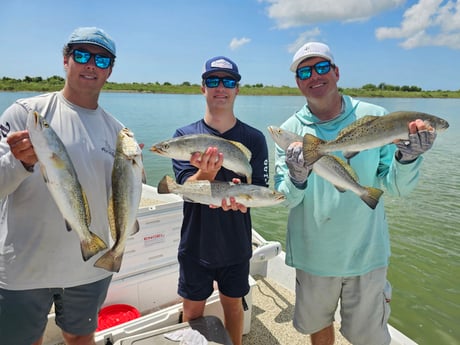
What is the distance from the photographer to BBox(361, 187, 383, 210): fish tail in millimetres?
2613

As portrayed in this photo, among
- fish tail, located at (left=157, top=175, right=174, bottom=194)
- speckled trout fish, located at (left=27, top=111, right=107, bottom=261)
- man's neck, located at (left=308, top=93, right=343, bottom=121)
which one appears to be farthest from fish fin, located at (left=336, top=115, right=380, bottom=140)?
speckled trout fish, located at (left=27, top=111, right=107, bottom=261)

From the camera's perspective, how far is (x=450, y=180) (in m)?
14.1

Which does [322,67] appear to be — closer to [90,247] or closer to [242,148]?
[242,148]

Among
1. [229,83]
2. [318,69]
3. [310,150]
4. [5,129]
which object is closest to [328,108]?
[318,69]

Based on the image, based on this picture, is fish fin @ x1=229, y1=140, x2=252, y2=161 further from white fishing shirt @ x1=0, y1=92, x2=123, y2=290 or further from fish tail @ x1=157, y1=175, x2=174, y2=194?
white fishing shirt @ x1=0, y1=92, x2=123, y2=290

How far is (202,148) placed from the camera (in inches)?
104

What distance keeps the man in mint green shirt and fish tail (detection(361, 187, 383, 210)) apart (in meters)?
0.27

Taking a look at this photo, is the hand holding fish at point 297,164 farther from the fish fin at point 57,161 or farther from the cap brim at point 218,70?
the fish fin at point 57,161

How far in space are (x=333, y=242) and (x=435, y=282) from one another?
20.1 feet

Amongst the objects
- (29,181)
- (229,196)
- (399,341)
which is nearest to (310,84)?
(229,196)

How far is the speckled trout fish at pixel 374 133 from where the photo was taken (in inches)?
102

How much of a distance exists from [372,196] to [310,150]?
0.65 m

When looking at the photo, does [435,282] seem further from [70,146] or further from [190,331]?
[70,146]

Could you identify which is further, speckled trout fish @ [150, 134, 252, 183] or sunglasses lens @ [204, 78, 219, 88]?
sunglasses lens @ [204, 78, 219, 88]
